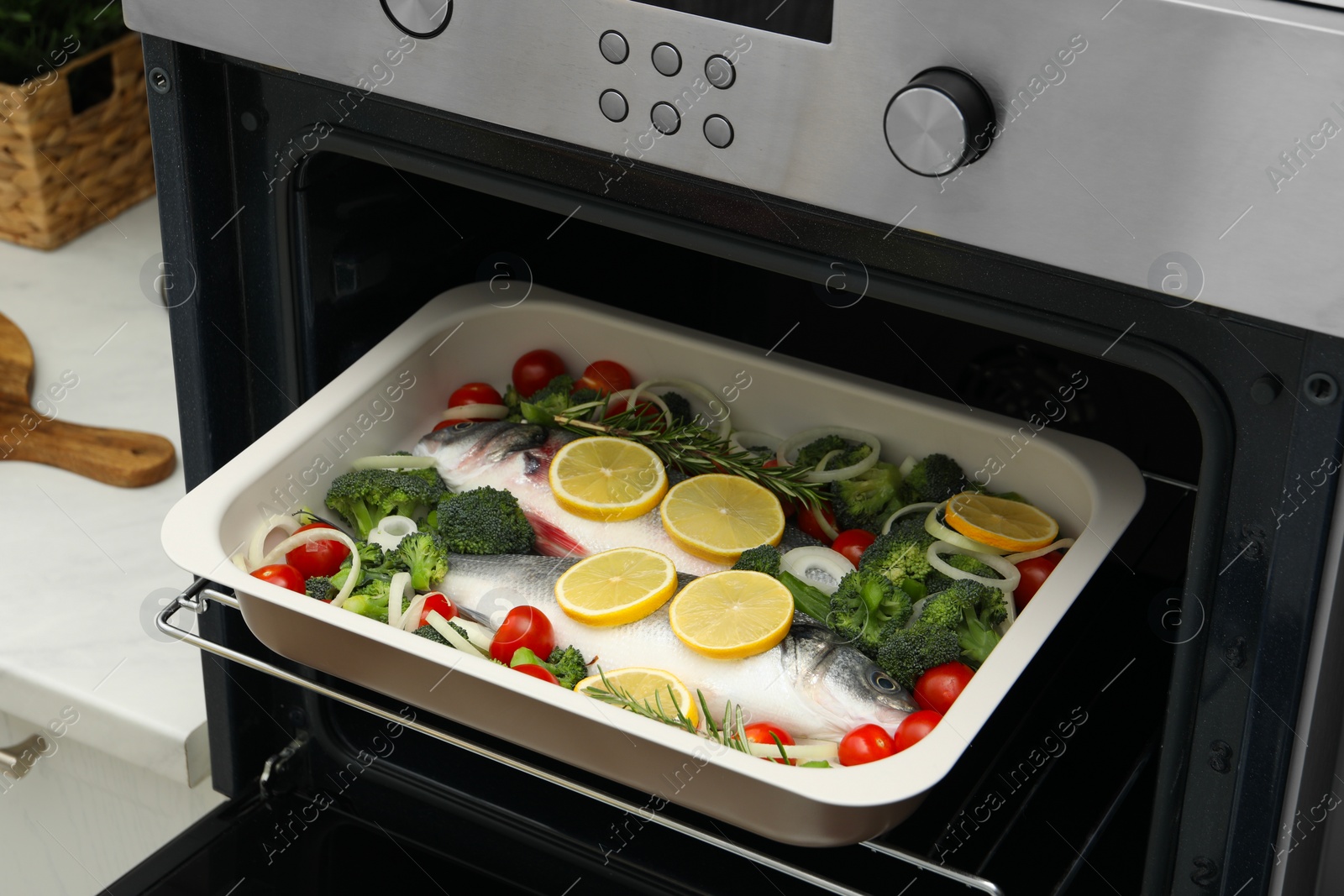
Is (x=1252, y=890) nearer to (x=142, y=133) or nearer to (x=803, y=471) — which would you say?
(x=803, y=471)

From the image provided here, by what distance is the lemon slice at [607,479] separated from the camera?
3.51ft

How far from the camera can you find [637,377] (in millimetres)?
1174

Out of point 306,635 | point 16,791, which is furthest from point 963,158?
point 16,791

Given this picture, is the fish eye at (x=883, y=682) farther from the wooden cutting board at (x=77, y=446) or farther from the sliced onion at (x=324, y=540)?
the wooden cutting board at (x=77, y=446)

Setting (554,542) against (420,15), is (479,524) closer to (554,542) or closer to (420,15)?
(554,542)

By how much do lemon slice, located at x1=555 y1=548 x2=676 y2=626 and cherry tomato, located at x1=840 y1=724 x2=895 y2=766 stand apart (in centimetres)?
17

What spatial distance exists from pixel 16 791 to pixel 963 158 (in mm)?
1205

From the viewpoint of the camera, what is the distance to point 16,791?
141 centimetres

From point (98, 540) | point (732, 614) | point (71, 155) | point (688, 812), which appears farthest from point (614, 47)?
point (71, 155)

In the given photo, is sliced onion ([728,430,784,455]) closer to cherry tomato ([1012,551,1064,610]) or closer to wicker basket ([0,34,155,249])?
cherry tomato ([1012,551,1064,610])

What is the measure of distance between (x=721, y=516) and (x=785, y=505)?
0.08 m

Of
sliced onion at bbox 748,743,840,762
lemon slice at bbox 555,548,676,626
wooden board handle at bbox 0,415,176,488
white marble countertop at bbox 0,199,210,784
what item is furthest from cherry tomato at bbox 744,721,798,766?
wooden board handle at bbox 0,415,176,488

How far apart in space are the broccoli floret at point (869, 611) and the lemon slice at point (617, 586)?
4.7 inches

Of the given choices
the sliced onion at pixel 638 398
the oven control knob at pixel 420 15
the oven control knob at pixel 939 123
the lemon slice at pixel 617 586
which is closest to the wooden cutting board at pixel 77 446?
the sliced onion at pixel 638 398
